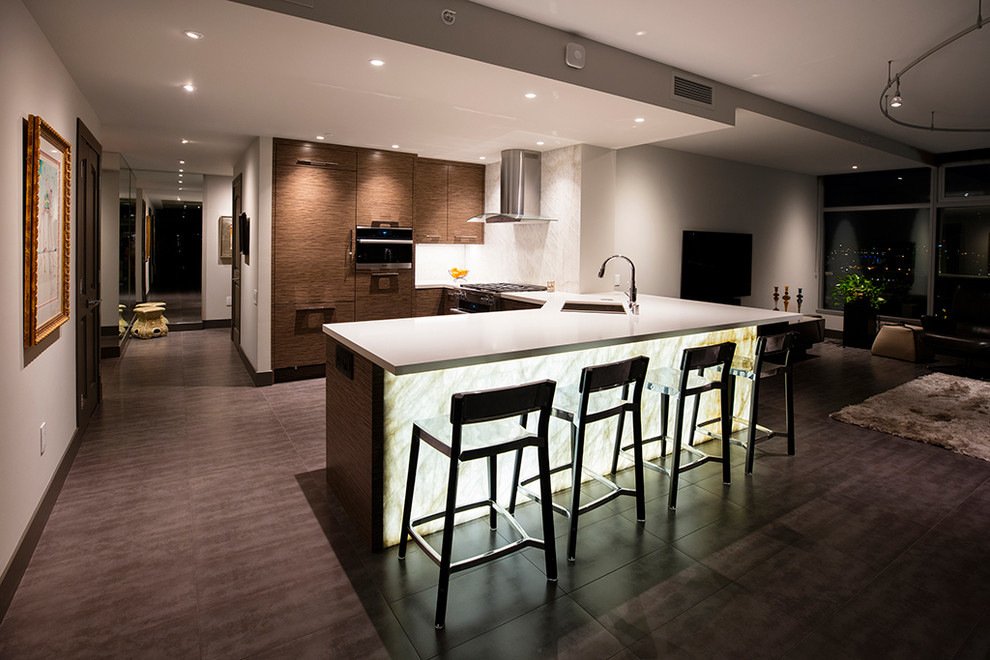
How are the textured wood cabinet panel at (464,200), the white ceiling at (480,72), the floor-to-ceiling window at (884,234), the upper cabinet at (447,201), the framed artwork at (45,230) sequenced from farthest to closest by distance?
1. the floor-to-ceiling window at (884,234)
2. the textured wood cabinet panel at (464,200)
3. the upper cabinet at (447,201)
4. the white ceiling at (480,72)
5. the framed artwork at (45,230)

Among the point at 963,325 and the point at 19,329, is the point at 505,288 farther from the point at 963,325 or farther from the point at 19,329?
the point at 963,325

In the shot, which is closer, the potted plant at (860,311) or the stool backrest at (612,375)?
the stool backrest at (612,375)

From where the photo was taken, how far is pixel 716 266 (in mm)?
7336

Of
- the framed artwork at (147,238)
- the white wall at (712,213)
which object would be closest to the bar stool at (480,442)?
the white wall at (712,213)

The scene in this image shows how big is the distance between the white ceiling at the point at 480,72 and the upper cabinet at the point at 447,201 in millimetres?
694

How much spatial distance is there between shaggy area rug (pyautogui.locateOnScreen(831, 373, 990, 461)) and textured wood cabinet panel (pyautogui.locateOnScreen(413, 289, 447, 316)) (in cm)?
422

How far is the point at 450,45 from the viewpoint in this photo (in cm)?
305

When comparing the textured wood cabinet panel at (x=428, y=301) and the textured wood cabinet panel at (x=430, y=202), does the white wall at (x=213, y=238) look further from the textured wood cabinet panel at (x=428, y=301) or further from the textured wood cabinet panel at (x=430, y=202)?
the textured wood cabinet panel at (x=428, y=301)

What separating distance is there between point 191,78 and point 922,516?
199 inches

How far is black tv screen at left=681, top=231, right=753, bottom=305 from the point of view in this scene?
7082 mm

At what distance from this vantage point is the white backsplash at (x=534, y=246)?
588 cm

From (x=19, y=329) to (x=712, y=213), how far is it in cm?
710

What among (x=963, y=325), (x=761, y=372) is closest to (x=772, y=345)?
(x=761, y=372)

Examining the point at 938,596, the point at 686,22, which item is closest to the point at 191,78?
the point at 686,22
